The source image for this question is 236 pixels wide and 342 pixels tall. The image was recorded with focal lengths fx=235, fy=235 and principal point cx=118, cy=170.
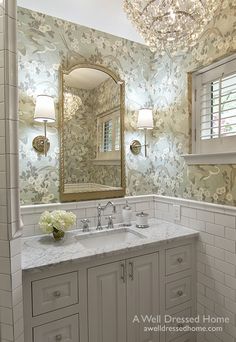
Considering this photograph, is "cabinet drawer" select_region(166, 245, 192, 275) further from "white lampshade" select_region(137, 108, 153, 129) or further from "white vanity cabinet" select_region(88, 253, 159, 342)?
"white lampshade" select_region(137, 108, 153, 129)

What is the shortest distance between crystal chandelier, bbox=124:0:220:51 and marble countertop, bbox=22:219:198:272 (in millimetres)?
1233

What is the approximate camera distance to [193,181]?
75.0 inches

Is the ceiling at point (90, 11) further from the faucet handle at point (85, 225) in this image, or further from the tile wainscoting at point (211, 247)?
the faucet handle at point (85, 225)

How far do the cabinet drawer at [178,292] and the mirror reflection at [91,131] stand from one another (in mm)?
893

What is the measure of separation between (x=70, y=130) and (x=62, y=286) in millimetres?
1141

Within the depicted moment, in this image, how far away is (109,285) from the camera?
4.92 ft

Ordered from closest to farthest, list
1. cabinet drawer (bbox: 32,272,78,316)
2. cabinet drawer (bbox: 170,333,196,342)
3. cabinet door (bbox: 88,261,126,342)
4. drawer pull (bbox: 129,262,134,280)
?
cabinet drawer (bbox: 32,272,78,316), cabinet door (bbox: 88,261,126,342), drawer pull (bbox: 129,262,134,280), cabinet drawer (bbox: 170,333,196,342)

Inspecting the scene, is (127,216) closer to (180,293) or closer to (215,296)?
(180,293)

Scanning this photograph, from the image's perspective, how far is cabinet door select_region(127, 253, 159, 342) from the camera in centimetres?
157

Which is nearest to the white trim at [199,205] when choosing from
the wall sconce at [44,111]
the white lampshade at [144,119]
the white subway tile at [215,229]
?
the white subway tile at [215,229]

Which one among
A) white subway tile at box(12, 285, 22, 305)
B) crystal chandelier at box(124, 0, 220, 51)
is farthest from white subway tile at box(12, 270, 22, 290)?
crystal chandelier at box(124, 0, 220, 51)

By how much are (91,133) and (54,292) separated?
1206 mm

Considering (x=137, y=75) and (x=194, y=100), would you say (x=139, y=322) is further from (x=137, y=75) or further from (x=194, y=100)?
(x=137, y=75)

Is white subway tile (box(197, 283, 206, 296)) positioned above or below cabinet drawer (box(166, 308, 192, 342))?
above
